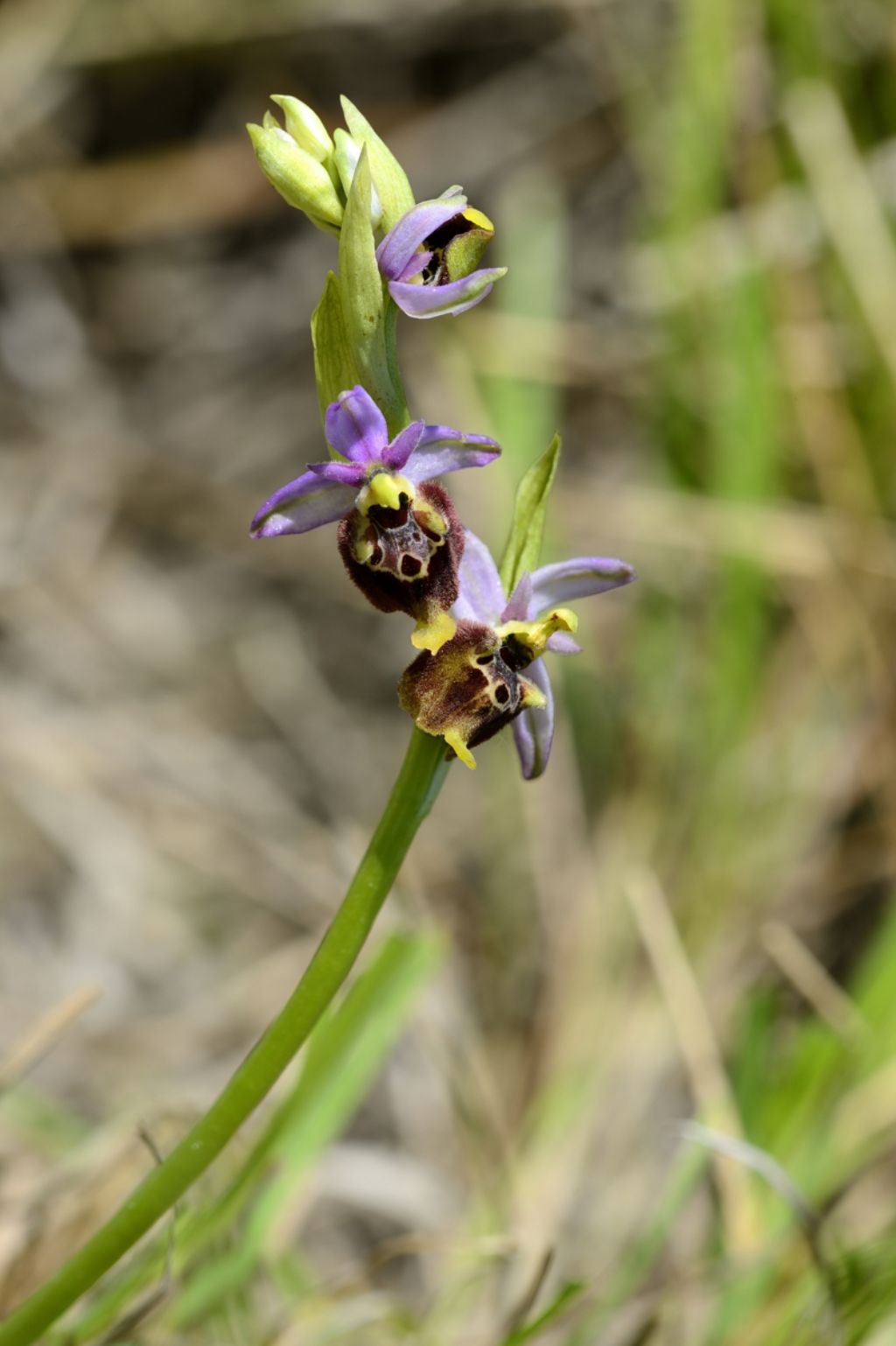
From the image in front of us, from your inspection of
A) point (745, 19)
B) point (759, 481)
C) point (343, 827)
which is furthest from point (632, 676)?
point (745, 19)

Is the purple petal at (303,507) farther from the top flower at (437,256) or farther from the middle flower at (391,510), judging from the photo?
the top flower at (437,256)

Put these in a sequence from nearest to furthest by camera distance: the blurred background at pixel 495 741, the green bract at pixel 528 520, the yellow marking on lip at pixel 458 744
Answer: the yellow marking on lip at pixel 458 744 → the green bract at pixel 528 520 → the blurred background at pixel 495 741

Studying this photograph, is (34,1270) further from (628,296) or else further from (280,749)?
(628,296)

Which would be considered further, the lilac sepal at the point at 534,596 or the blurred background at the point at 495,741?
the blurred background at the point at 495,741

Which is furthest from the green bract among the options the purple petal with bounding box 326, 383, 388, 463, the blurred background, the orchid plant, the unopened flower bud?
the blurred background

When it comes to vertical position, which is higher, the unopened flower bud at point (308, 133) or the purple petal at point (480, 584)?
the unopened flower bud at point (308, 133)

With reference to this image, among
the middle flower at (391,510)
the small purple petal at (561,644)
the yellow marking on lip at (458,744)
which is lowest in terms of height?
the yellow marking on lip at (458,744)

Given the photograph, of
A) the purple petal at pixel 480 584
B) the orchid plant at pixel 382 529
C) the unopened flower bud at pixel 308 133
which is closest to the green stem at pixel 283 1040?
the orchid plant at pixel 382 529

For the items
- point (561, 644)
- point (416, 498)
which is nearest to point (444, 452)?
point (416, 498)
